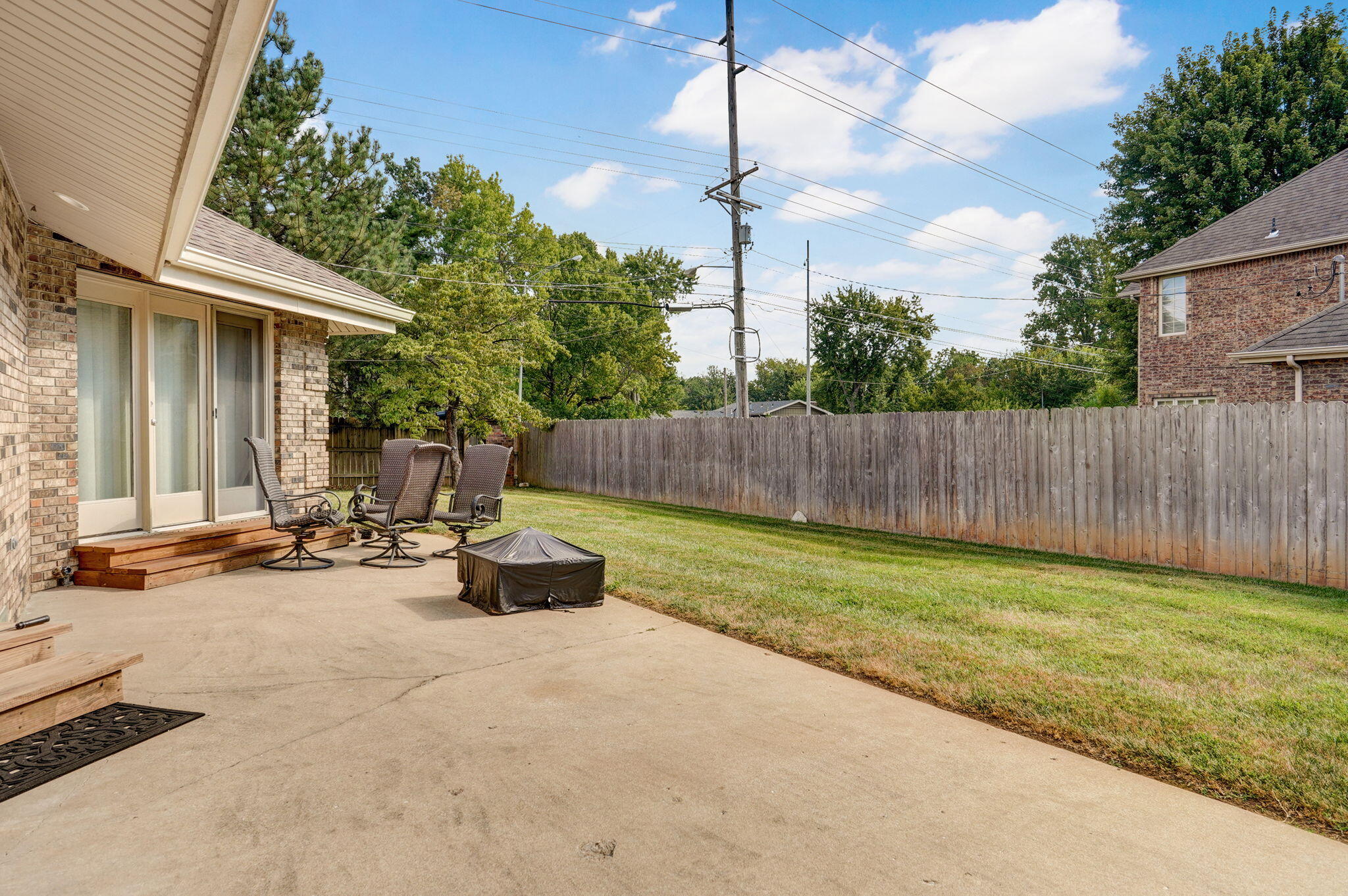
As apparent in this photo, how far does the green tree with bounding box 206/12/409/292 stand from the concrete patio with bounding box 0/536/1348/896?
15.2m

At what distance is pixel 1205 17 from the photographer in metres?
21.6

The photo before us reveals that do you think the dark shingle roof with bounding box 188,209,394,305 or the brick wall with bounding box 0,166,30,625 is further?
the dark shingle roof with bounding box 188,209,394,305

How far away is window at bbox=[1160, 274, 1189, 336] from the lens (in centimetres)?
1673

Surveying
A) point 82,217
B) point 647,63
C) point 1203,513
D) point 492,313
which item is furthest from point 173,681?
point 647,63

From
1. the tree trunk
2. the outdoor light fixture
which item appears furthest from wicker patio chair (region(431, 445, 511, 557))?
the tree trunk

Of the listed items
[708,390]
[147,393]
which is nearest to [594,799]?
[147,393]

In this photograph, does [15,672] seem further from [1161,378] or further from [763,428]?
[1161,378]

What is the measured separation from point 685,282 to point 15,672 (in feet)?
120

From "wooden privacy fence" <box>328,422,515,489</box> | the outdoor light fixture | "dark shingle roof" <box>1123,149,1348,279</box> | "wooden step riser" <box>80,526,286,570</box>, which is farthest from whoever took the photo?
"wooden privacy fence" <box>328,422,515,489</box>

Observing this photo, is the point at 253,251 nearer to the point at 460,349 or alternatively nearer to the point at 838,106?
the point at 460,349

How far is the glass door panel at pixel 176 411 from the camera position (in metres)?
6.80

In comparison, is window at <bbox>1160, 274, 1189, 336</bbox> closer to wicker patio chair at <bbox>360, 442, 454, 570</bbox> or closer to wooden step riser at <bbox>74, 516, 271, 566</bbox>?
wicker patio chair at <bbox>360, 442, 454, 570</bbox>

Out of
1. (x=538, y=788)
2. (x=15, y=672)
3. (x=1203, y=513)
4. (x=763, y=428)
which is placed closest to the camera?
(x=538, y=788)

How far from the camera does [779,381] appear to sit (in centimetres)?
6819
